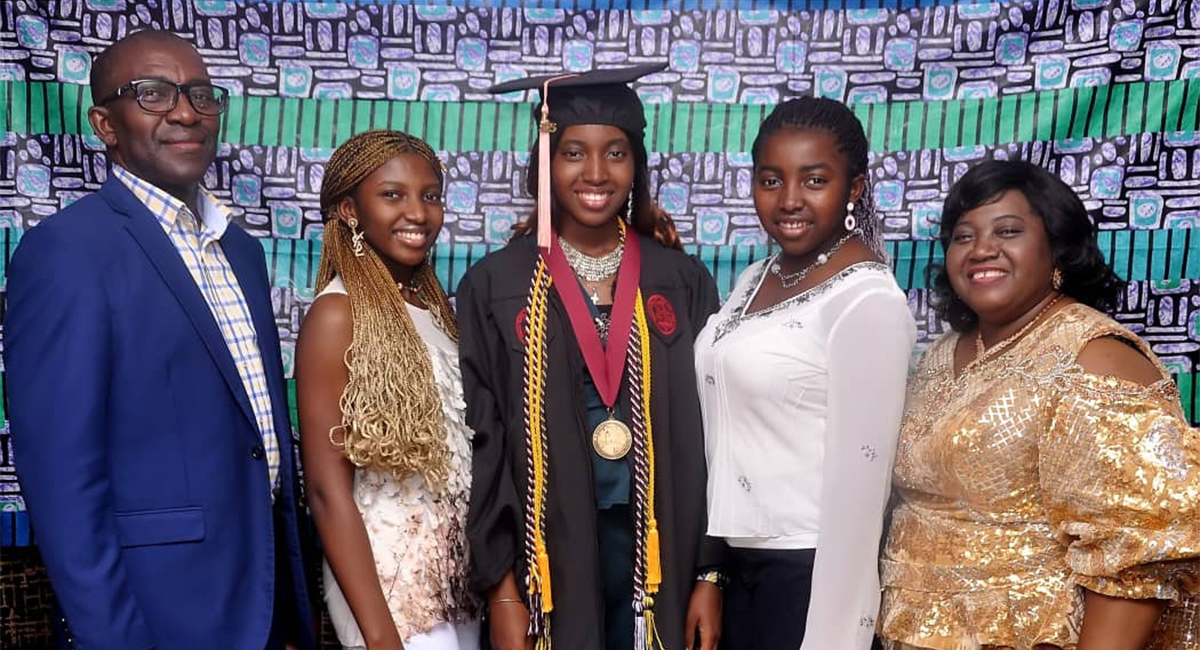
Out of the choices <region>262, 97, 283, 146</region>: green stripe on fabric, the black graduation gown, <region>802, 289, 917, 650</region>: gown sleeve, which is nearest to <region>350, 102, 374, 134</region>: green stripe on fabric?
<region>262, 97, 283, 146</region>: green stripe on fabric

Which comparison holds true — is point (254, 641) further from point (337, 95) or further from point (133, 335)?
point (337, 95)

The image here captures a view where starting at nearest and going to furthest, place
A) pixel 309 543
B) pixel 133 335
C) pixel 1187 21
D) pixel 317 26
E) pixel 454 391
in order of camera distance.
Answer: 1. pixel 133 335
2. pixel 454 391
3. pixel 309 543
4. pixel 1187 21
5. pixel 317 26

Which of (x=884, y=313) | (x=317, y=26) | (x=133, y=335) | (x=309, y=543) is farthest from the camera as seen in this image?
(x=317, y=26)

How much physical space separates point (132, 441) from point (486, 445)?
33.9 inches

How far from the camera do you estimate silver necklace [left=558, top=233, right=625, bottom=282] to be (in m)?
3.04

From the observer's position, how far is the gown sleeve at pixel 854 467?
8.68ft

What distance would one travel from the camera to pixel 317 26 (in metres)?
3.73

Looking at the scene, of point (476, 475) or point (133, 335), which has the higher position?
point (133, 335)

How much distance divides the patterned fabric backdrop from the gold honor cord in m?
1.11

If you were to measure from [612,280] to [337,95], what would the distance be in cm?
138

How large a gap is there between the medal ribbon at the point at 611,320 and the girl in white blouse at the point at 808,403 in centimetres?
25

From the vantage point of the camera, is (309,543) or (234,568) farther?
(309,543)

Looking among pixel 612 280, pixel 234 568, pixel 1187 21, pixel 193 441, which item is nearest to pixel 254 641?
pixel 234 568

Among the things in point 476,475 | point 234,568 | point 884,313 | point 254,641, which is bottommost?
point 254,641
